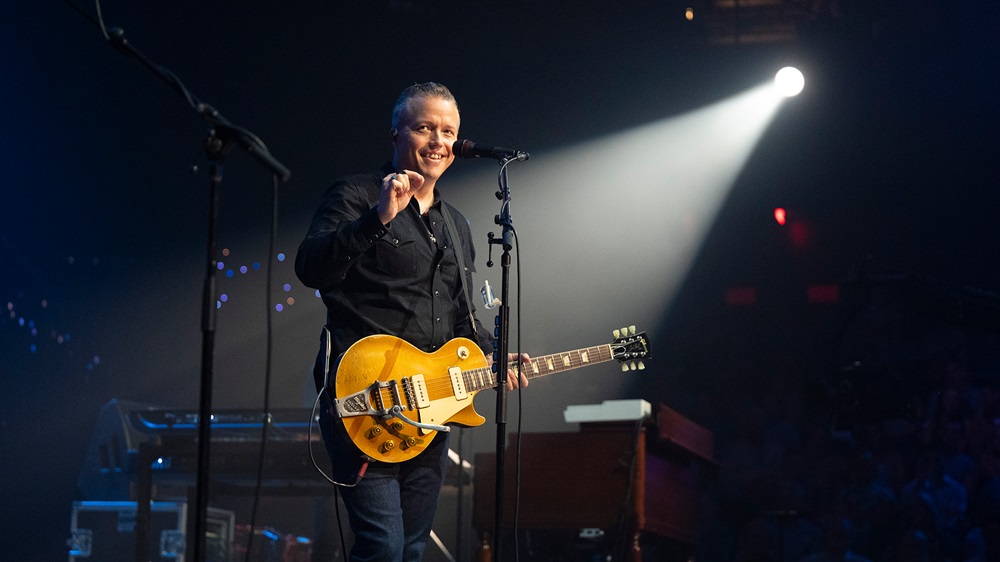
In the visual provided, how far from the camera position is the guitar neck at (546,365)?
282 cm

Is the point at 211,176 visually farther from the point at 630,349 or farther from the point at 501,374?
the point at 630,349

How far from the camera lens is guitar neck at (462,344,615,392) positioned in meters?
2.82

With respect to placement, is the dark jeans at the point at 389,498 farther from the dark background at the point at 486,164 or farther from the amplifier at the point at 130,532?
the dark background at the point at 486,164

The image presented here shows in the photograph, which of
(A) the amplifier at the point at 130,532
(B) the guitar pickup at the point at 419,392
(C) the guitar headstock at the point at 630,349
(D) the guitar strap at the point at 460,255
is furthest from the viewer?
(A) the amplifier at the point at 130,532

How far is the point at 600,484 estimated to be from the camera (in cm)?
421

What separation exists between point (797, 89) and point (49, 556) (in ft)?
21.5

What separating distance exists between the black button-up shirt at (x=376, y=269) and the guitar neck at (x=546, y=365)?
0.48ft

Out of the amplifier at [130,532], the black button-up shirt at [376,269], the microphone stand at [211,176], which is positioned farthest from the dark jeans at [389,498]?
the amplifier at [130,532]

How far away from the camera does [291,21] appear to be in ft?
23.2

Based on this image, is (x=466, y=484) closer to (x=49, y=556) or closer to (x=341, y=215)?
(x=341, y=215)

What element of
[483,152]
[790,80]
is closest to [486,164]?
[790,80]

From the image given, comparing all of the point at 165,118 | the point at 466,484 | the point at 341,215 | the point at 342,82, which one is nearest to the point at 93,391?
the point at 165,118

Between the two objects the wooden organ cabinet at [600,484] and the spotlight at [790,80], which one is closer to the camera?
the wooden organ cabinet at [600,484]

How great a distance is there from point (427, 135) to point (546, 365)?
0.88 m
